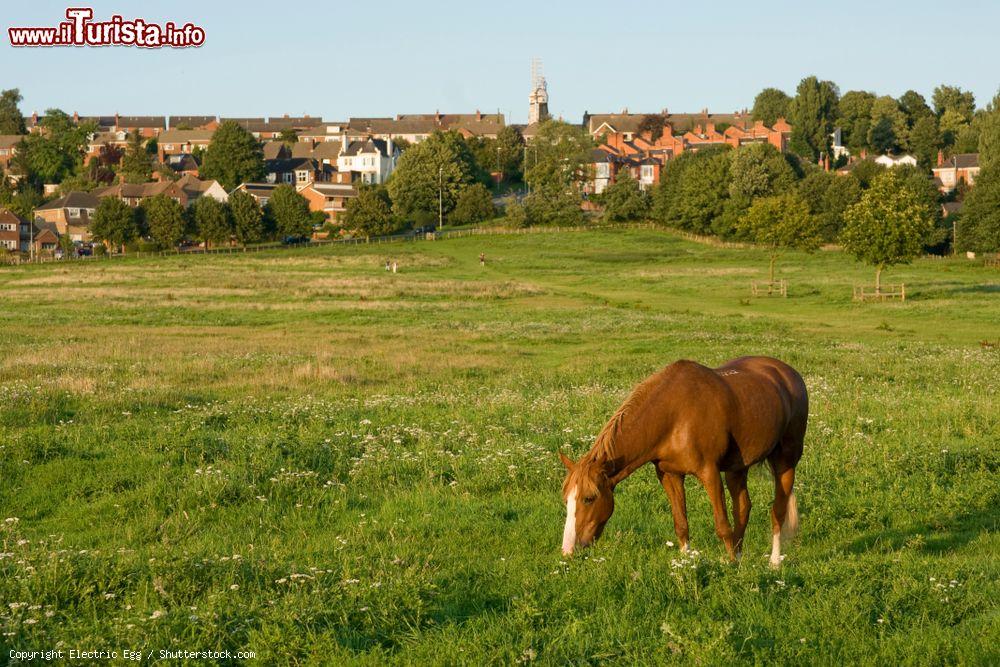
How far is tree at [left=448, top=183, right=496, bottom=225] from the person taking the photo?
152 m

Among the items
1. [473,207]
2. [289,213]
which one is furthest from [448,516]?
[473,207]

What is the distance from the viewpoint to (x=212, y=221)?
133 m

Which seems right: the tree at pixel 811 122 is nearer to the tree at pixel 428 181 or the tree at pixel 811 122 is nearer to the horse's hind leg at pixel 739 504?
the tree at pixel 428 181

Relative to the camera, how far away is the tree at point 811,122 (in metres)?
195

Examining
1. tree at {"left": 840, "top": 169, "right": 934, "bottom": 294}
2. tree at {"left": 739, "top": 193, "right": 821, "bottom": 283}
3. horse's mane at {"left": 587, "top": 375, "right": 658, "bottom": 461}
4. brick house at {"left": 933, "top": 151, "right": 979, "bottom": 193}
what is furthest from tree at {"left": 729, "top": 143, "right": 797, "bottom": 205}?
horse's mane at {"left": 587, "top": 375, "right": 658, "bottom": 461}

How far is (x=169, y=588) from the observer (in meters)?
9.40

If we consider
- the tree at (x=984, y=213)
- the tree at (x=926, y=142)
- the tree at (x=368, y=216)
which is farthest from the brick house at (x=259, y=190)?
the tree at (x=926, y=142)

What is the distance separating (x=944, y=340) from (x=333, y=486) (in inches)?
1393

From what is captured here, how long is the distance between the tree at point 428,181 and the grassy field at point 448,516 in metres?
117

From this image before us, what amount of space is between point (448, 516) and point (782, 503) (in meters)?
4.18

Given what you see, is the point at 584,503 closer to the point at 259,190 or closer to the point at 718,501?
the point at 718,501

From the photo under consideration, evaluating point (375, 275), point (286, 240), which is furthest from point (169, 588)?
point (286, 240)

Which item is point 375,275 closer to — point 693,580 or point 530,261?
point 530,261

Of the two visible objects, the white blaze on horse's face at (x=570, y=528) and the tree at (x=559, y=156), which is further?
the tree at (x=559, y=156)
